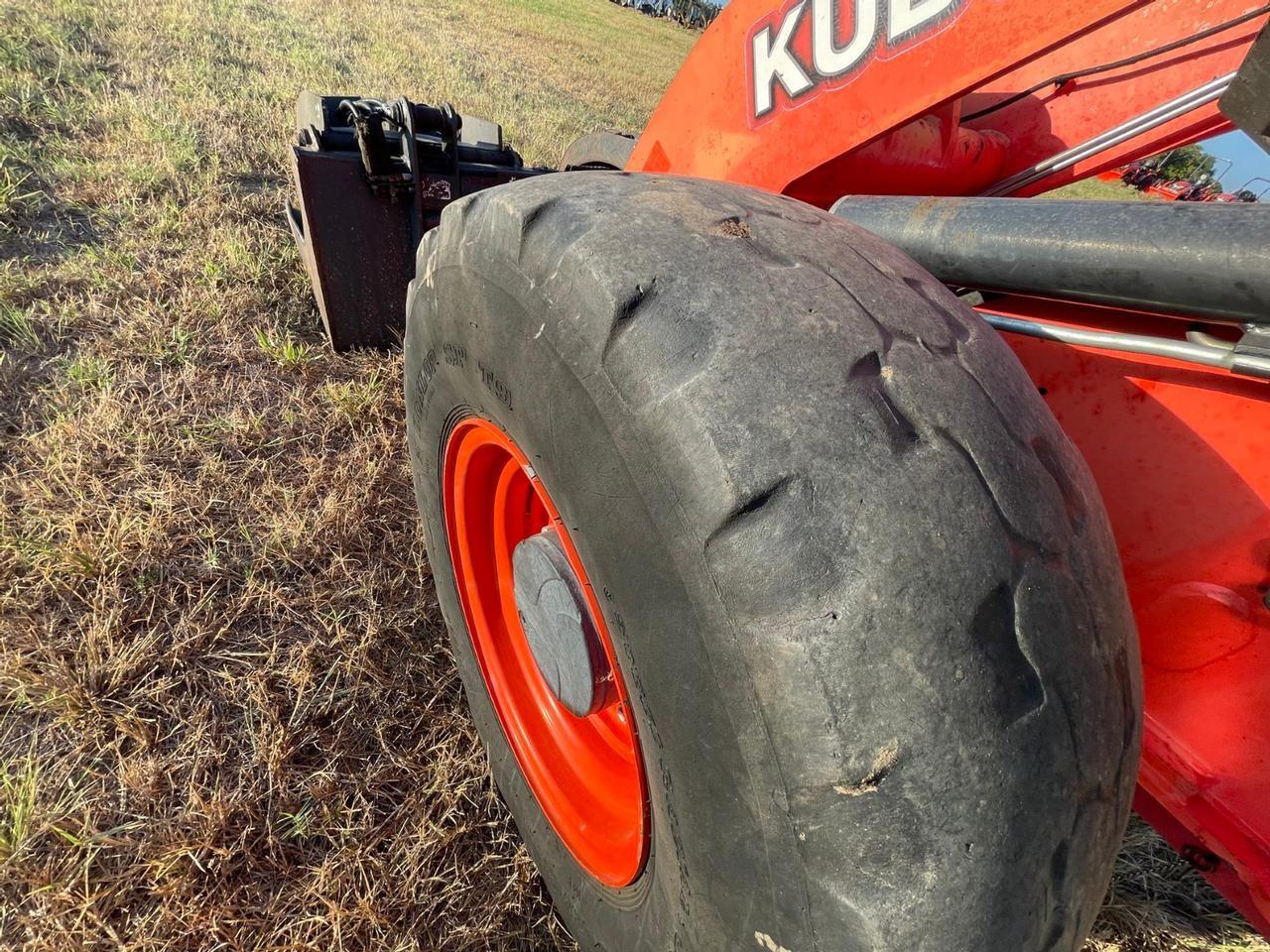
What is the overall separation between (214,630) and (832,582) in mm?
1452

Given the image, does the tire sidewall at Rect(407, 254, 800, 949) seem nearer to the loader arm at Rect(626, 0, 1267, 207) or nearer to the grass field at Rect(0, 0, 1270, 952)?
the grass field at Rect(0, 0, 1270, 952)

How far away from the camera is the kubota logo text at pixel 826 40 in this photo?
1.09 m

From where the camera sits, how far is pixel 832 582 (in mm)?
616

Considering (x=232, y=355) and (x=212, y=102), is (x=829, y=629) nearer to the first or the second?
(x=232, y=355)

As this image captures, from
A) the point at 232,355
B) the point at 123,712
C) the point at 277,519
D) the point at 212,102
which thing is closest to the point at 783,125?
the point at 277,519

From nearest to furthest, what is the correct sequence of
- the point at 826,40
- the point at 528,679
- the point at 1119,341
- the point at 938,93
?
the point at 1119,341 < the point at 938,93 < the point at 826,40 < the point at 528,679

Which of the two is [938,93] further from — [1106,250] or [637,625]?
[637,625]

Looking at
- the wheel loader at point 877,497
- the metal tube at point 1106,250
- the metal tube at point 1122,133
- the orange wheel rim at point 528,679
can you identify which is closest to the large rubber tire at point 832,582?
the wheel loader at point 877,497

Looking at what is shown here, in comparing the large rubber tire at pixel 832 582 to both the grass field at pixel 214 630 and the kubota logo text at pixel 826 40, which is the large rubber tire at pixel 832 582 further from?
the grass field at pixel 214 630

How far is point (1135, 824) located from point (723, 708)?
156cm

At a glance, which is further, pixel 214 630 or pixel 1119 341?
pixel 214 630

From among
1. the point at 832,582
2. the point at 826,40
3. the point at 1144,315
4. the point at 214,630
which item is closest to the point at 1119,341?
the point at 1144,315

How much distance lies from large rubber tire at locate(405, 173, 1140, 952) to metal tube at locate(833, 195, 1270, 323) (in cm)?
18

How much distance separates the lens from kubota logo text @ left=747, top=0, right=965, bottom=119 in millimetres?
1089
